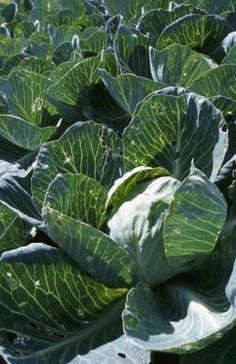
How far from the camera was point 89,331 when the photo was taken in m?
1.47

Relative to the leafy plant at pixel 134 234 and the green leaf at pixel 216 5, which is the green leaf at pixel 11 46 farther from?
the leafy plant at pixel 134 234

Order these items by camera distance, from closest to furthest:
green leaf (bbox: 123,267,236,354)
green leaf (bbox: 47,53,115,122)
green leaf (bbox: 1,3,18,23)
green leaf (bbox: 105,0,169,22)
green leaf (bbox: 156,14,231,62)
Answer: green leaf (bbox: 123,267,236,354) < green leaf (bbox: 47,53,115,122) < green leaf (bbox: 156,14,231,62) < green leaf (bbox: 105,0,169,22) < green leaf (bbox: 1,3,18,23)

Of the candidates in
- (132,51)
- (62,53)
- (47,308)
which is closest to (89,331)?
(47,308)

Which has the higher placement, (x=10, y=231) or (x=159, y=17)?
(x=159, y=17)

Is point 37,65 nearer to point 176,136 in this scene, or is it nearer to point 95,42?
point 95,42

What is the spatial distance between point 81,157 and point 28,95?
549 millimetres

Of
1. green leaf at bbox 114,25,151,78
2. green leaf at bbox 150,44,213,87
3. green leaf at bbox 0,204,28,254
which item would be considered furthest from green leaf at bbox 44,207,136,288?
green leaf at bbox 114,25,151,78

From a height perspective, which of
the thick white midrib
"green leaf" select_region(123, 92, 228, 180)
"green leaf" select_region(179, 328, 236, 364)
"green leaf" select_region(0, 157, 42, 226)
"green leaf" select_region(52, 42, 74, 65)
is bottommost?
the thick white midrib

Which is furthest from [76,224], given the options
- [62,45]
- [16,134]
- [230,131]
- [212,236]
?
[62,45]

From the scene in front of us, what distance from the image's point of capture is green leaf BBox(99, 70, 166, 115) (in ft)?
5.74

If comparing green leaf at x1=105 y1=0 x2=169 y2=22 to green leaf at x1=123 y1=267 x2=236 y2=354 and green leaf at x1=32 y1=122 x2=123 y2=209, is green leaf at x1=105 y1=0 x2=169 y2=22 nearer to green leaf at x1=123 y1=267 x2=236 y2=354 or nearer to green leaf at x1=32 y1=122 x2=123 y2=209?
green leaf at x1=32 y1=122 x2=123 y2=209

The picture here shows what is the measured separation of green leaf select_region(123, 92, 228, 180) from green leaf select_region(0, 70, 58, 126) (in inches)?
23.2

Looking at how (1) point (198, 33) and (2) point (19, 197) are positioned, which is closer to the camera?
(2) point (19, 197)

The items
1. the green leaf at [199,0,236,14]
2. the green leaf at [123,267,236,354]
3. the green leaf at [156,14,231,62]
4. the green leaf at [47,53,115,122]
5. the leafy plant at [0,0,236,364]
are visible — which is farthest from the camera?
the green leaf at [199,0,236,14]
